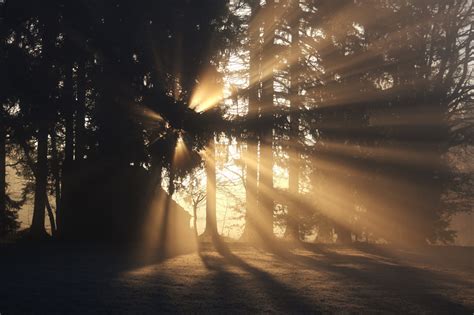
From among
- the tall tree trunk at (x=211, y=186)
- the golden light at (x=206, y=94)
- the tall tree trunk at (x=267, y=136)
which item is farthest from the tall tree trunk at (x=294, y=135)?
the golden light at (x=206, y=94)

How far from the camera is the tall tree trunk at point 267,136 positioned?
24.2 metres

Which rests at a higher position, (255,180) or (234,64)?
(234,64)

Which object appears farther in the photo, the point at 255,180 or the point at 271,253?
the point at 255,180

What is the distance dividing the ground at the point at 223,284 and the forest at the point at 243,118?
3256mm

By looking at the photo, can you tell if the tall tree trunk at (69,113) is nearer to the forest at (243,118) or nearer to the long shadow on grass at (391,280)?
the forest at (243,118)

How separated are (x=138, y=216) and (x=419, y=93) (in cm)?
1247

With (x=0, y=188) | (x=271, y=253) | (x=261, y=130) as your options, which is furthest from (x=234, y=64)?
(x=0, y=188)

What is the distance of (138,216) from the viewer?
71.7ft

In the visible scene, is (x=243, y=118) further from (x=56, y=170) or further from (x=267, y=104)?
(x=56, y=170)

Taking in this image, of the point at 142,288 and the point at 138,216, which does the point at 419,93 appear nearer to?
the point at 138,216

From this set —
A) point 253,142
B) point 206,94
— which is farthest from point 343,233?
point 206,94

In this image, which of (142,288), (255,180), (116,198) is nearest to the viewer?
(142,288)

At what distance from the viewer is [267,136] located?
79.5 feet

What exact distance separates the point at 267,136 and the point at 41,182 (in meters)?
9.18
